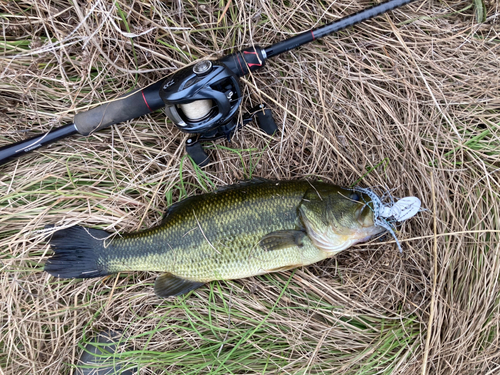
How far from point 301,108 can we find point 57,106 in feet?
6.91

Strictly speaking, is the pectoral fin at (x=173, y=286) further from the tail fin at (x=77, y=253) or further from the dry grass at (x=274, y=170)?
the tail fin at (x=77, y=253)

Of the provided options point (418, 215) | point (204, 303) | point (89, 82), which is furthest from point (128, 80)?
point (418, 215)

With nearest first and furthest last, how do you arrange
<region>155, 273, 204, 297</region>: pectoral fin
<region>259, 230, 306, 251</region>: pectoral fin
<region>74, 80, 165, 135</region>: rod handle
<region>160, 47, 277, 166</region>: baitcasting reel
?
<region>160, 47, 277, 166</region>: baitcasting reel → <region>259, 230, 306, 251</region>: pectoral fin → <region>74, 80, 165, 135</region>: rod handle → <region>155, 273, 204, 297</region>: pectoral fin

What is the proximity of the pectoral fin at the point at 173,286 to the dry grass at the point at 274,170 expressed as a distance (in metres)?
0.21

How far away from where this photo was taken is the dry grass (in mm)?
2523

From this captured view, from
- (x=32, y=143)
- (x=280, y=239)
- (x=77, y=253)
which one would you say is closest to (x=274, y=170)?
(x=280, y=239)

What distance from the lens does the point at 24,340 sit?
262 centimetres

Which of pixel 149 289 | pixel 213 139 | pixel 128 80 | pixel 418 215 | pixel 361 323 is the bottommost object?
pixel 361 323

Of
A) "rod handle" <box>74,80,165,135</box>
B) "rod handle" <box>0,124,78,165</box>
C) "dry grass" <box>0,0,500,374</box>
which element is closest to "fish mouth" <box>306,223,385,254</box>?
"dry grass" <box>0,0,500,374</box>

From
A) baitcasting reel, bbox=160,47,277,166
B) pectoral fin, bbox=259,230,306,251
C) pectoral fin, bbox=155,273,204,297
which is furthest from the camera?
pectoral fin, bbox=155,273,204,297

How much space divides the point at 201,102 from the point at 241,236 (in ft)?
3.29

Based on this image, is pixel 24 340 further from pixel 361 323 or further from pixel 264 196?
pixel 361 323

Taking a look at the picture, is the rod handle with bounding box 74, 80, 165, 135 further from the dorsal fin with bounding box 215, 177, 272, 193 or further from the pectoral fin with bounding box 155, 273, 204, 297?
the pectoral fin with bounding box 155, 273, 204, 297

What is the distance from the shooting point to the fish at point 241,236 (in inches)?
90.0
